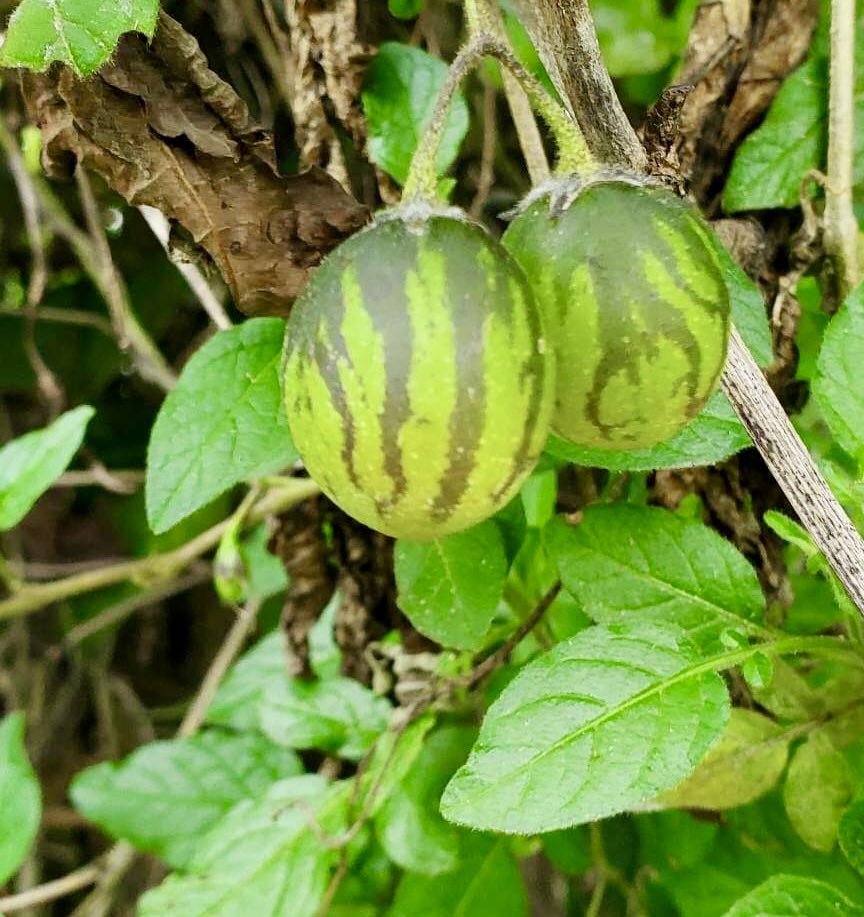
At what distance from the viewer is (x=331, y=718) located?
1.21m

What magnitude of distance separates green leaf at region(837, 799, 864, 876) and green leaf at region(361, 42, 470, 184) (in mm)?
691

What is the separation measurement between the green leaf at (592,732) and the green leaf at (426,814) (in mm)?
349

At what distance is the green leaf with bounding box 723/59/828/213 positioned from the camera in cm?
103

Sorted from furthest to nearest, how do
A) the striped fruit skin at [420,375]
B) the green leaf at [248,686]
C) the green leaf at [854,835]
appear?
the green leaf at [248,686] → the green leaf at [854,835] → the striped fruit skin at [420,375]

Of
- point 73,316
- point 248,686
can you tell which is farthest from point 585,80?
point 73,316

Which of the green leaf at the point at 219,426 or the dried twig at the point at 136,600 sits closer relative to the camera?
the green leaf at the point at 219,426

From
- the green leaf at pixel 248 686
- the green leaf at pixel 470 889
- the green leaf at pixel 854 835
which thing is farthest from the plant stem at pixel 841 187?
the green leaf at pixel 248 686

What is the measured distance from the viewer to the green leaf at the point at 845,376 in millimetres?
876

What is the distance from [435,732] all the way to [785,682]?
1.28ft

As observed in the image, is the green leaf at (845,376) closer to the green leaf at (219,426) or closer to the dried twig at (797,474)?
the dried twig at (797,474)

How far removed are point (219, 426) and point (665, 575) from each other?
423 millimetres

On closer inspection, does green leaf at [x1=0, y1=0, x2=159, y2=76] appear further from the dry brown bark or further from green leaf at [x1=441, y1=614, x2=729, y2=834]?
green leaf at [x1=441, y1=614, x2=729, y2=834]

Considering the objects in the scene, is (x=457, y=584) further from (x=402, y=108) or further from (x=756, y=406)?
(x=402, y=108)

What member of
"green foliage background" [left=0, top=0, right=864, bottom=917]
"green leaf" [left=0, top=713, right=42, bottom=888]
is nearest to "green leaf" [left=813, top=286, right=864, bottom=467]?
"green foliage background" [left=0, top=0, right=864, bottom=917]
